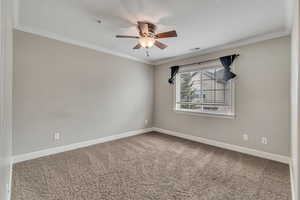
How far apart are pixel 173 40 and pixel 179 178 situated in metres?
2.67

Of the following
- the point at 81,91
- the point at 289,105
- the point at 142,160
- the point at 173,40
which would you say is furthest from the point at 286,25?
the point at 81,91

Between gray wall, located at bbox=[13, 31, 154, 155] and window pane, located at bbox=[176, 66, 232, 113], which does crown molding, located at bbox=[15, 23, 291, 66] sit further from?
window pane, located at bbox=[176, 66, 232, 113]

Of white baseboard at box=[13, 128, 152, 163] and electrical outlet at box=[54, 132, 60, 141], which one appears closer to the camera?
white baseboard at box=[13, 128, 152, 163]

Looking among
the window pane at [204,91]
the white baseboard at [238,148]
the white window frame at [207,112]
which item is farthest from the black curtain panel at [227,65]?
the white baseboard at [238,148]

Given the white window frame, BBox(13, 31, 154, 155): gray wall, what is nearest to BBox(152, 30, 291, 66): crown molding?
the white window frame

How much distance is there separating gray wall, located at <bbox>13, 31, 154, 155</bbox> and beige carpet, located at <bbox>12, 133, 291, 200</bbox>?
0.53 meters

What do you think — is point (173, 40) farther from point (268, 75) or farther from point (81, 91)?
point (81, 91)

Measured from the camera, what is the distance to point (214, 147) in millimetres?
3389

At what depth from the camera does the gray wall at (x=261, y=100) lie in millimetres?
2611

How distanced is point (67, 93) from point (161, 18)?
2.44 metres

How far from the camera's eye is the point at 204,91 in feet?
12.7

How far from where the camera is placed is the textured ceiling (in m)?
1.92

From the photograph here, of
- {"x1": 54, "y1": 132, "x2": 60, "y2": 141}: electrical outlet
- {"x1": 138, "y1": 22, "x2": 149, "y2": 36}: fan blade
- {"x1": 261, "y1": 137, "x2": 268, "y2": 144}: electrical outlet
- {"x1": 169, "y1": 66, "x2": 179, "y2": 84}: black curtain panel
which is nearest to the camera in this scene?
{"x1": 138, "y1": 22, "x2": 149, "y2": 36}: fan blade

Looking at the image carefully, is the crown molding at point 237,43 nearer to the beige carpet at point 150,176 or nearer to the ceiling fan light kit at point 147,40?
the ceiling fan light kit at point 147,40
